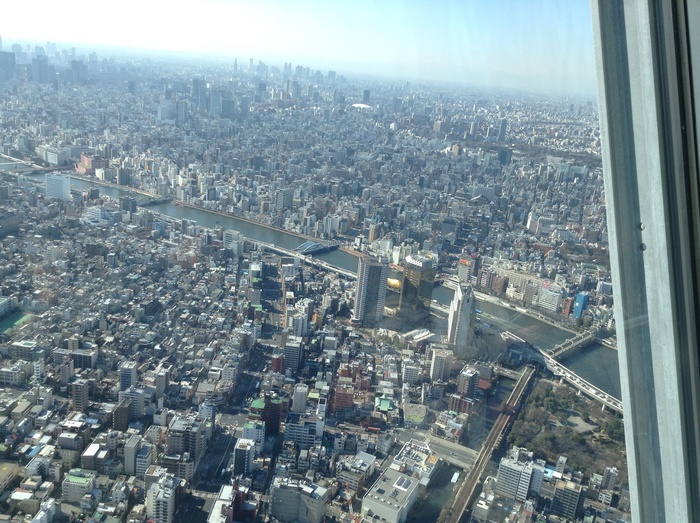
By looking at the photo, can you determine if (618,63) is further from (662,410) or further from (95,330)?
(95,330)

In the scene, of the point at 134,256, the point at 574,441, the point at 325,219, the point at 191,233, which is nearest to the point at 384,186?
the point at 325,219

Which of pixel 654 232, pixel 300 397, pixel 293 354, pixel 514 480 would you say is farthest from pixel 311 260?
pixel 654 232

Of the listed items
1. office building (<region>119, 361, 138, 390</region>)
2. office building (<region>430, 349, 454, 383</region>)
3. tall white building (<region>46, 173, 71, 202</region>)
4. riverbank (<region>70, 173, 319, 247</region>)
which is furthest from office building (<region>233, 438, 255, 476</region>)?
riverbank (<region>70, 173, 319, 247</region>)

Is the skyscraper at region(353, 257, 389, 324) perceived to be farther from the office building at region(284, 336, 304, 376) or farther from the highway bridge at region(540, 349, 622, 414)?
the highway bridge at region(540, 349, 622, 414)

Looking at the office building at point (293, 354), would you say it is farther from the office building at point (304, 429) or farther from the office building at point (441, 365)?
the office building at point (441, 365)

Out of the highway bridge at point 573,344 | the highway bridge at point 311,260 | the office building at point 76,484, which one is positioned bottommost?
the office building at point 76,484

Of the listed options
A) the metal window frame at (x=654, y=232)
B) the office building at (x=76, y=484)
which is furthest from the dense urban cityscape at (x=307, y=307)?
the metal window frame at (x=654, y=232)
